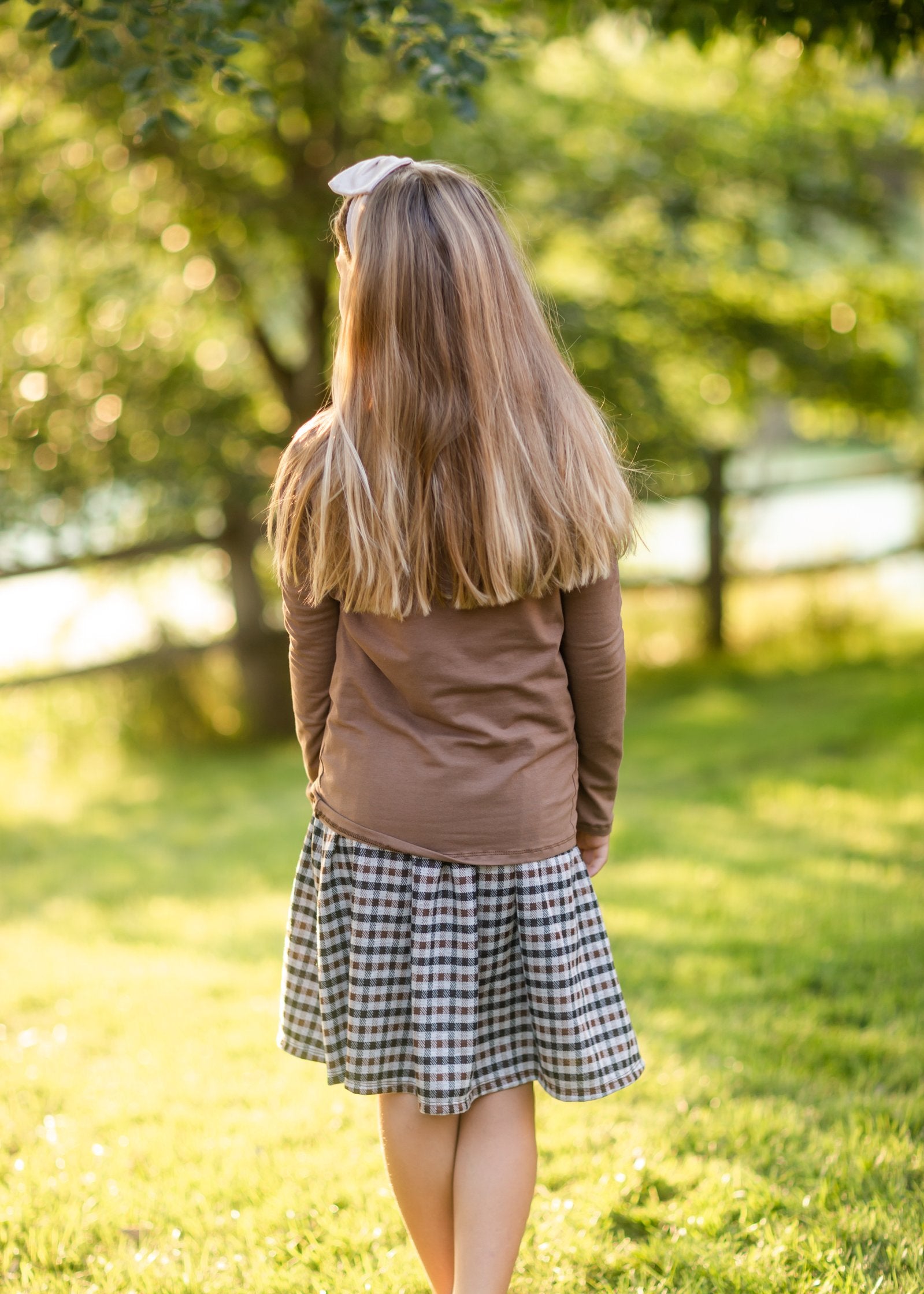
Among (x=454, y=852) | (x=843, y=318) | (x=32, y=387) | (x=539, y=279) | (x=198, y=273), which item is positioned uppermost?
(x=198, y=273)

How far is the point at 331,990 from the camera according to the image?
5.93 ft

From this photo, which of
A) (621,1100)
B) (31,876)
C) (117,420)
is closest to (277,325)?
(117,420)

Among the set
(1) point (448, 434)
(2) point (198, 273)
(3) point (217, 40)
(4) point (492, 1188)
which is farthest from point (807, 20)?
(2) point (198, 273)

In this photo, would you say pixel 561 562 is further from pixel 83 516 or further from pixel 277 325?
pixel 277 325

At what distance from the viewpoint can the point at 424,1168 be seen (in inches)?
69.9

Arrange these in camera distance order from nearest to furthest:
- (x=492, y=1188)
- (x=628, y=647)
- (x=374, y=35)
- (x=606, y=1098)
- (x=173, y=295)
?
1. (x=492, y=1188)
2. (x=606, y=1098)
3. (x=374, y=35)
4. (x=173, y=295)
5. (x=628, y=647)

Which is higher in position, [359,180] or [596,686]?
[359,180]

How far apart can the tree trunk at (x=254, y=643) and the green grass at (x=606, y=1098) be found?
173 cm

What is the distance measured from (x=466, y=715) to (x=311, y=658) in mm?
291

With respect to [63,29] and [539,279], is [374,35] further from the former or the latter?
[539,279]

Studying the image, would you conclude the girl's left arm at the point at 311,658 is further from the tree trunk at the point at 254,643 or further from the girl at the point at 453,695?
the tree trunk at the point at 254,643

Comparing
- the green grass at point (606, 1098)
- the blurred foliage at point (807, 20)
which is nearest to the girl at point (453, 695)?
the green grass at point (606, 1098)

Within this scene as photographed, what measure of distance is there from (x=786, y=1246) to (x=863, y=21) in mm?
2672

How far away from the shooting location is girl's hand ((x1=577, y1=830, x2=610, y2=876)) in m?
1.91
